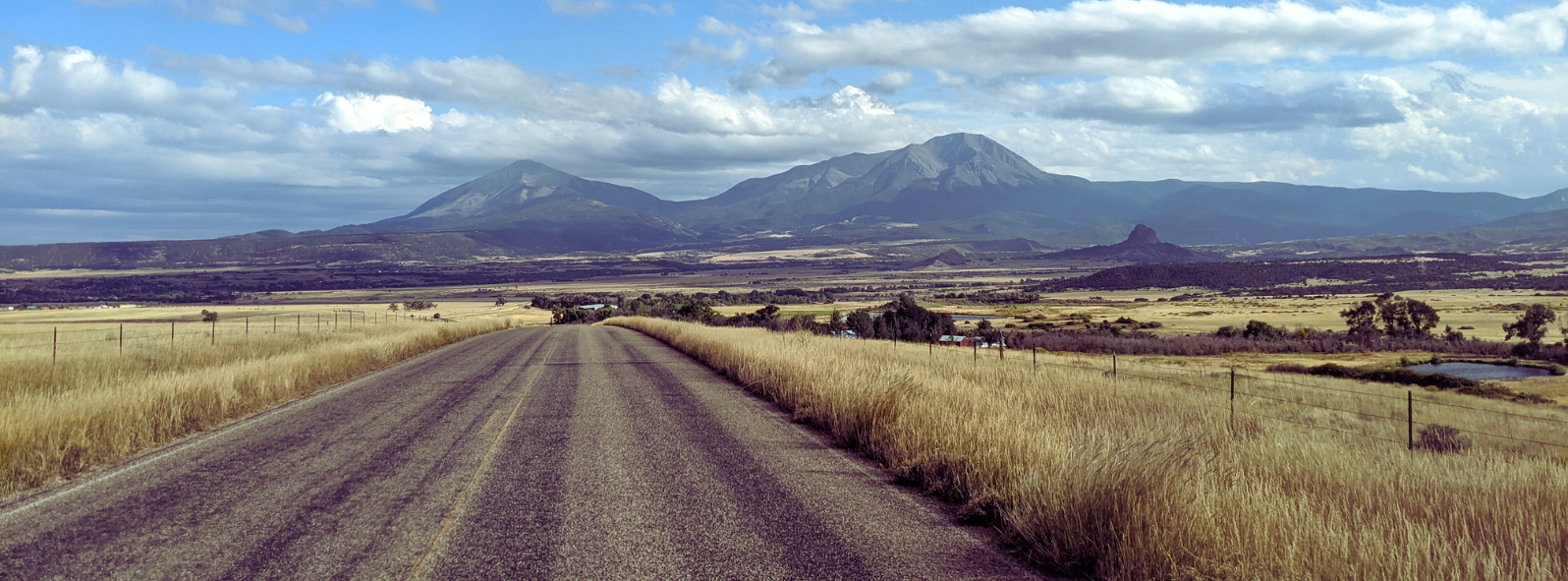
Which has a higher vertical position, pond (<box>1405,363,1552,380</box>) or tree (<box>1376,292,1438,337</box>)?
tree (<box>1376,292,1438,337</box>)

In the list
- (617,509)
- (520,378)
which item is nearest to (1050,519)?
(617,509)

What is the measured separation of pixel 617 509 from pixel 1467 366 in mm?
48692

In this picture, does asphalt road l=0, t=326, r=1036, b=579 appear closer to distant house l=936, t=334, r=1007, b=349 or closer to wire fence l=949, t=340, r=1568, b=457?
Result: wire fence l=949, t=340, r=1568, b=457

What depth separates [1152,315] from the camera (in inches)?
3317

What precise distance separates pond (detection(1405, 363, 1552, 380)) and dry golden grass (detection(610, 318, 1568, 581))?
1290 inches

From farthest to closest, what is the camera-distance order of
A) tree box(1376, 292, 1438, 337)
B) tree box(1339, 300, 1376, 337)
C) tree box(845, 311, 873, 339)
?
tree box(1376, 292, 1438, 337) < tree box(1339, 300, 1376, 337) < tree box(845, 311, 873, 339)

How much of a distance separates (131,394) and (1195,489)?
14.2 m

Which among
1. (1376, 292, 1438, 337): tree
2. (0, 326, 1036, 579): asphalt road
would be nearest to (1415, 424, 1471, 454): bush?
(0, 326, 1036, 579): asphalt road

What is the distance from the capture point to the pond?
1473 inches

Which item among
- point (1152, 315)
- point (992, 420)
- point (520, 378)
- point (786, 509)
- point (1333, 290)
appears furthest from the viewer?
point (1333, 290)

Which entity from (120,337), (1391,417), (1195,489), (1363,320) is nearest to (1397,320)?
(1363,320)

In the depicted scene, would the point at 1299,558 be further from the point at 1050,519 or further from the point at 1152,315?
the point at 1152,315

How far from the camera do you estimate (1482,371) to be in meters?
39.3

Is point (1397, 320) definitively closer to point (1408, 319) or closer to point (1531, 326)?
point (1408, 319)
